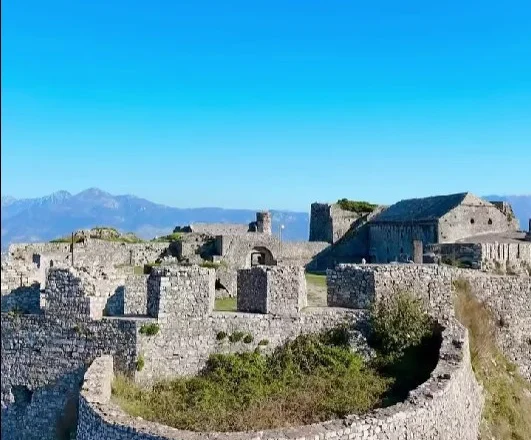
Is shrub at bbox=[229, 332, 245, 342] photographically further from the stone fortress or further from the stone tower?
the stone tower

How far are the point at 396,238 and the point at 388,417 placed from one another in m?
35.7

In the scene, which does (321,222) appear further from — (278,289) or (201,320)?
(201,320)

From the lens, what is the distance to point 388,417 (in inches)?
419

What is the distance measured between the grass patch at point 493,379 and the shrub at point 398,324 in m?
1.60

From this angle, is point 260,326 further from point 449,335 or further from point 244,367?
point 449,335

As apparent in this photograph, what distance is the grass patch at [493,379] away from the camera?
14461 mm

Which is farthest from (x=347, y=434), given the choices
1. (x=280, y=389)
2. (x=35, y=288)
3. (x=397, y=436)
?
(x=35, y=288)

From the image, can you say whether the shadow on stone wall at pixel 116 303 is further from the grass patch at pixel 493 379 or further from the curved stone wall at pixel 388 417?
the grass patch at pixel 493 379

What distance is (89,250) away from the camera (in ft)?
128

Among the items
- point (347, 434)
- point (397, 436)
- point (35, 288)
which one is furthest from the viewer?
point (35, 288)

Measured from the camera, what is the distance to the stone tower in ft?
185

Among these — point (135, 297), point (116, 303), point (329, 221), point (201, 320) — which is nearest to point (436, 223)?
point (329, 221)

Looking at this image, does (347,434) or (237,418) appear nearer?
(347,434)

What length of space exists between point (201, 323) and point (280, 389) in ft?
8.36
